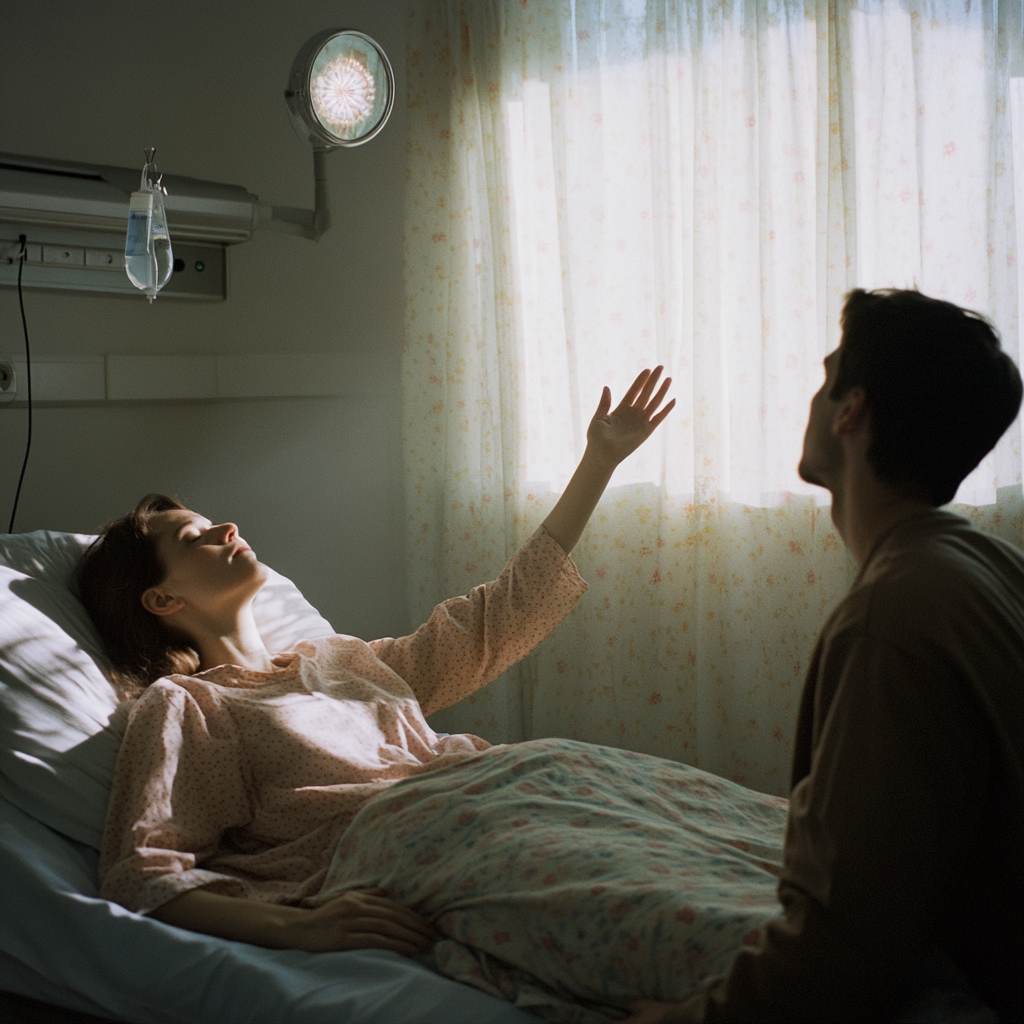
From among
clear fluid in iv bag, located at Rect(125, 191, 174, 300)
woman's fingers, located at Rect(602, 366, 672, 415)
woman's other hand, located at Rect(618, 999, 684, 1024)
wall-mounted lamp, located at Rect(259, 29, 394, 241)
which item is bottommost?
woman's other hand, located at Rect(618, 999, 684, 1024)

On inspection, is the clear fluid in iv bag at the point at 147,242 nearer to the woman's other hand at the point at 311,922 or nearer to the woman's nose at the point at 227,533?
the woman's nose at the point at 227,533

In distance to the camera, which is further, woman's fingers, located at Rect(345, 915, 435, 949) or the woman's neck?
the woman's neck

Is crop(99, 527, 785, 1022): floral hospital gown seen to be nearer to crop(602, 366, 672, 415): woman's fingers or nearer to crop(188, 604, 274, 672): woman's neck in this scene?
crop(188, 604, 274, 672): woman's neck

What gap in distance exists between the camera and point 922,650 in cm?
80

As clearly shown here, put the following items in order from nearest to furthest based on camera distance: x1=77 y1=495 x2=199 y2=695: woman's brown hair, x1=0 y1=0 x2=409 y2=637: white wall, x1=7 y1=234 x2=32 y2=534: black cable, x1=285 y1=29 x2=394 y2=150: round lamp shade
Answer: x1=77 y1=495 x2=199 y2=695: woman's brown hair < x1=285 y1=29 x2=394 y2=150: round lamp shade < x1=7 y1=234 x2=32 y2=534: black cable < x1=0 y1=0 x2=409 y2=637: white wall

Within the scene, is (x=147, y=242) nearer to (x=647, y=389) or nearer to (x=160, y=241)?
(x=160, y=241)

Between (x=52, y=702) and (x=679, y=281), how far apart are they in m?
1.75

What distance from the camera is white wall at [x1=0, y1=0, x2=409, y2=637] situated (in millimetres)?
2543

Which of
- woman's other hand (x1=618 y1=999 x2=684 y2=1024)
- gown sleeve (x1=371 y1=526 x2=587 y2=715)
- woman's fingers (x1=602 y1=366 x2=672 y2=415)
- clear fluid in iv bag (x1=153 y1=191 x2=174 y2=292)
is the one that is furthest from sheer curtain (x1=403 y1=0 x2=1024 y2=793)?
woman's other hand (x1=618 y1=999 x2=684 y2=1024)

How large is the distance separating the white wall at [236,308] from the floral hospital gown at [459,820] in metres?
1.19

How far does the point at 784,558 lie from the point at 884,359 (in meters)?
1.56

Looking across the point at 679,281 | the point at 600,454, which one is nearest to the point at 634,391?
the point at 600,454

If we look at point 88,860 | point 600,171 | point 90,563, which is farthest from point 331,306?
point 88,860

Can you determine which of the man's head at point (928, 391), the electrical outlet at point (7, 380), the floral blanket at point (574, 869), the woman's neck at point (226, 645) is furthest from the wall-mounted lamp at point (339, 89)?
the man's head at point (928, 391)
